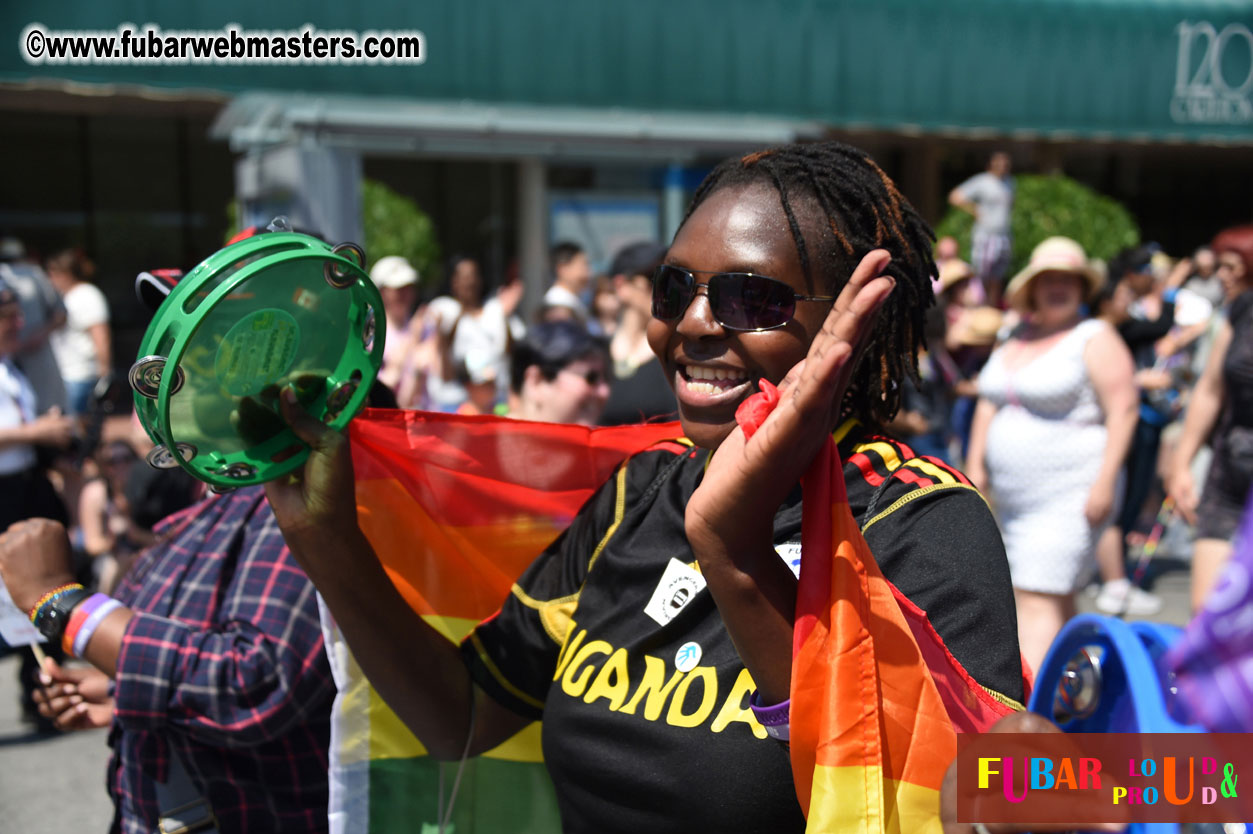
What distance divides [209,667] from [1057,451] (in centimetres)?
353

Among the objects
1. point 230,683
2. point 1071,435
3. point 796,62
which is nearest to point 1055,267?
point 1071,435

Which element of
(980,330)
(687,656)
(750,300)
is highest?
(750,300)

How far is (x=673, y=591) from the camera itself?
1.61 m

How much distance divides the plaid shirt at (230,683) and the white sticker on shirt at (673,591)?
2.52ft

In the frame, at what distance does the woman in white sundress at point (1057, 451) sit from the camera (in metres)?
4.34

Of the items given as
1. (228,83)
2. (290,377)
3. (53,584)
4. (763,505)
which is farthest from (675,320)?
(228,83)

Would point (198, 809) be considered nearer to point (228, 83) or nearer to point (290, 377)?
point (290, 377)

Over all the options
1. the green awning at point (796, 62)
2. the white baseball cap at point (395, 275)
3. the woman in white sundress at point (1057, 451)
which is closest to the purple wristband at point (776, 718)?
the woman in white sundress at point (1057, 451)

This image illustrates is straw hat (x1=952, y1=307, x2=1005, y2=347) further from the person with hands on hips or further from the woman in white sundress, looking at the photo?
the person with hands on hips

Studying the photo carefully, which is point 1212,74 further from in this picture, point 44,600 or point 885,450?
point 44,600

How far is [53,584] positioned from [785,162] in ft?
5.08

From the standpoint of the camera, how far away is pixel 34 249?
12773mm

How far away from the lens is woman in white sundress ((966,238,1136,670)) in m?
4.34

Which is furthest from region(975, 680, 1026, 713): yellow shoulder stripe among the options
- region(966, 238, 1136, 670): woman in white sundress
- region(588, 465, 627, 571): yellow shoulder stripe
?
region(966, 238, 1136, 670): woman in white sundress
